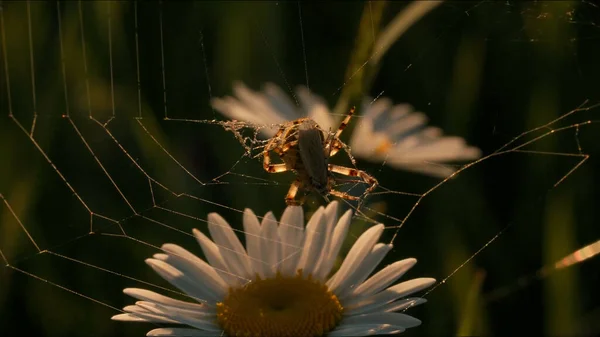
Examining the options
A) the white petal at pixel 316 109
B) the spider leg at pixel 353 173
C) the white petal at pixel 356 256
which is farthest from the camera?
the white petal at pixel 316 109

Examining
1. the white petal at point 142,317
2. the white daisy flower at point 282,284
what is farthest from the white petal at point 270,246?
the white petal at point 142,317

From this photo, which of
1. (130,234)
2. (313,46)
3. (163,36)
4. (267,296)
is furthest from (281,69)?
(267,296)

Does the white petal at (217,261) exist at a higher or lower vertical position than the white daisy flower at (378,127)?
lower

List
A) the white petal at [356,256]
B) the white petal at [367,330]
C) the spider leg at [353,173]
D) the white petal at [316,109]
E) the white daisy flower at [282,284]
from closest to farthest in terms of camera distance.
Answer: the white petal at [367,330]
the white daisy flower at [282,284]
the white petal at [356,256]
the spider leg at [353,173]
the white petal at [316,109]

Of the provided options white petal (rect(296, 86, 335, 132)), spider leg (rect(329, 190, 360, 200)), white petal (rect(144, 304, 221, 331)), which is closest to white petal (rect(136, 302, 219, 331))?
white petal (rect(144, 304, 221, 331))

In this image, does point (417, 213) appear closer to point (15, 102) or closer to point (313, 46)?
point (313, 46)

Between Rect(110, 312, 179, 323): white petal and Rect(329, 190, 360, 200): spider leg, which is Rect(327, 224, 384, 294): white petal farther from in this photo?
Rect(110, 312, 179, 323): white petal

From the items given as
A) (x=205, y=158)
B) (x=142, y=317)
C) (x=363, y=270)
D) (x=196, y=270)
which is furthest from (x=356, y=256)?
(x=205, y=158)

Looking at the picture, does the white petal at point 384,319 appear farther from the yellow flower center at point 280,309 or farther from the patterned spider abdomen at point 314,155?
the patterned spider abdomen at point 314,155

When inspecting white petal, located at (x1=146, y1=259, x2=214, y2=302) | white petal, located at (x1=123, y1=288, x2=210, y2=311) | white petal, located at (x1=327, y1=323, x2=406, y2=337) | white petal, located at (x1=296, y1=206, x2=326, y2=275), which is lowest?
white petal, located at (x1=123, y1=288, x2=210, y2=311)
